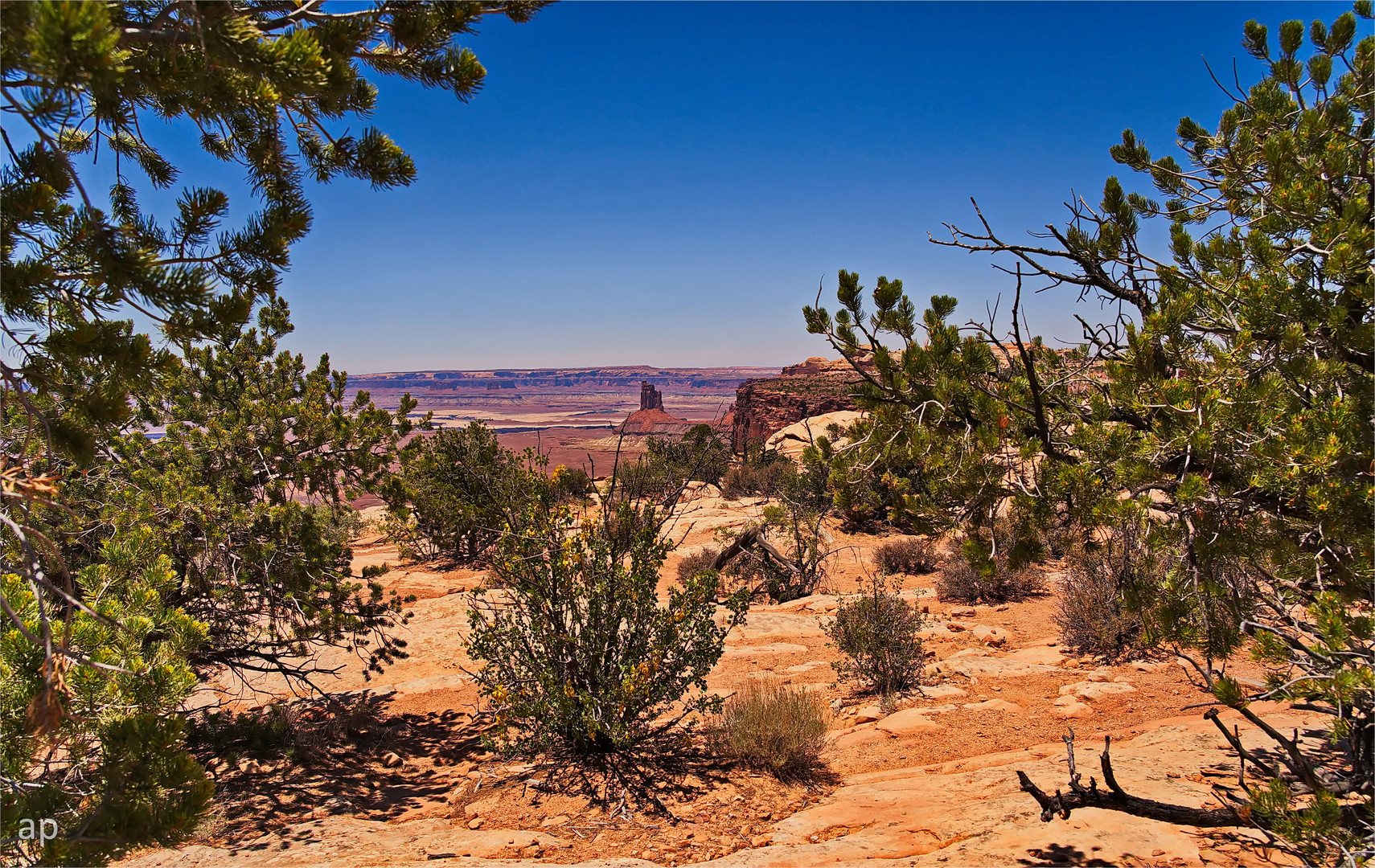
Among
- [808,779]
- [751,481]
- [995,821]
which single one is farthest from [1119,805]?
[751,481]

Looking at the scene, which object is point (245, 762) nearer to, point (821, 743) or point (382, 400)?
point (821, 743)

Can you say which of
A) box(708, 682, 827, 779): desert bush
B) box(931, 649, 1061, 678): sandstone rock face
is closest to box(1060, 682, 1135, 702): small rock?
box(931, 649, 1061, 678): sandstone rock face

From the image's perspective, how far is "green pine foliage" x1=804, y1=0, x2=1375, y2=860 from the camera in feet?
7.82

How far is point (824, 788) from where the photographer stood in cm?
472

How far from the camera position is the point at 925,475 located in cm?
327

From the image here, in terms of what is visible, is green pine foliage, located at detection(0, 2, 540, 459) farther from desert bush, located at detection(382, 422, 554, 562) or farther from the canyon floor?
desert bush, located at detection(382, 422, 554, 562)

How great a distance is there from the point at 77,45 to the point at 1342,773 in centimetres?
531

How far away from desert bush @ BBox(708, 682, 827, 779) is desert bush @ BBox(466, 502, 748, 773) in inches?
16.6

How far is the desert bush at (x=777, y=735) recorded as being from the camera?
491 centimetres

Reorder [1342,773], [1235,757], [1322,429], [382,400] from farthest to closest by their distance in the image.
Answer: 1. [382,400]
2. [1235,757]
3. [1342,773]
4. [1322,429]

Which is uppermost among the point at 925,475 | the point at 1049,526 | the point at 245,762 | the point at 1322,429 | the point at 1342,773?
the point at 1322,429

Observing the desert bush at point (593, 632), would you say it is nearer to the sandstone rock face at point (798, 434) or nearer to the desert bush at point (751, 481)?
the desert bush at point (751, 481)

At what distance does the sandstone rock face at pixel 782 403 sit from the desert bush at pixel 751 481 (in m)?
17.3

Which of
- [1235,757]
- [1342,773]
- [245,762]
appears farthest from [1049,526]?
[245,762]
